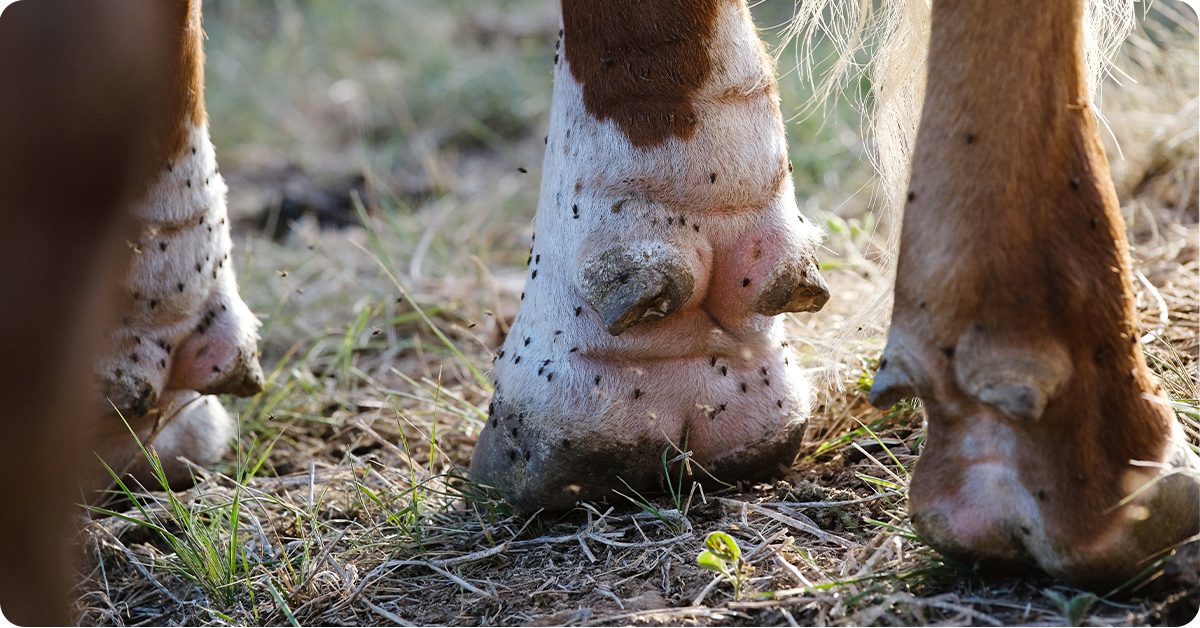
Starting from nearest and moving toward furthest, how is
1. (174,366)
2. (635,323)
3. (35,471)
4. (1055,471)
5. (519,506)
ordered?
(35,471) < (1055,471) < (635,323) < (519,506) < (174,366)

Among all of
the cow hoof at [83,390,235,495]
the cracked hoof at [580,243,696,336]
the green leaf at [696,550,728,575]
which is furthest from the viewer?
the cow hoof at [83,390,235,495]

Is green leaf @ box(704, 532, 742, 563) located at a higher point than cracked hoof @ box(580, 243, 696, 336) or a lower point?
lower

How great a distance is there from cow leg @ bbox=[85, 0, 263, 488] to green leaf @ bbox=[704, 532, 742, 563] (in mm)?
933

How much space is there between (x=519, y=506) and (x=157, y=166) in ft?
2.64

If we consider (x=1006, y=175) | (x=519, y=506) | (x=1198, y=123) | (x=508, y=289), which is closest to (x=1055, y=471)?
(x=1006, y=175)

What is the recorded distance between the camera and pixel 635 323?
4.68ft

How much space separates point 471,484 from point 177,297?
1.94 ft

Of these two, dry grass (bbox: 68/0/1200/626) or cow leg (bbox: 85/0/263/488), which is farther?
cow leg (bbox: 85/0/263/488)

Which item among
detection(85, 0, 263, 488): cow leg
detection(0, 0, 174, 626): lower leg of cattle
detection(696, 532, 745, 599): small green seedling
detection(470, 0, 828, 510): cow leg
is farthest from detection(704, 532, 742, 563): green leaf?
detection(85, 0, 263, 488): cow leg

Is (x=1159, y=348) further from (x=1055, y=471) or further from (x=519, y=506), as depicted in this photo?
(x=519, y=506)

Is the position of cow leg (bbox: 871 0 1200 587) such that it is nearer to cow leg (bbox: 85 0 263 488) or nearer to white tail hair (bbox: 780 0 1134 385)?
white tail hair (bbox: 780 0 1134 385)

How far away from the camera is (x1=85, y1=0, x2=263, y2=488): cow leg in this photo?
1.61 m

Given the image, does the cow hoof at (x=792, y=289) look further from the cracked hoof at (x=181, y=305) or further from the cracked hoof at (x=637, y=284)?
the cracked hoof at (x=181, y=305)

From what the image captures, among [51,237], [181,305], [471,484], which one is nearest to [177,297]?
[181,305]
